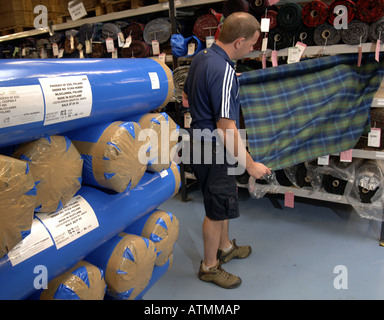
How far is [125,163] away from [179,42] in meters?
2.01

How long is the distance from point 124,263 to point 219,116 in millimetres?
924

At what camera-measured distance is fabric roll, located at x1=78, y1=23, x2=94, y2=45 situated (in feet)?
11.8

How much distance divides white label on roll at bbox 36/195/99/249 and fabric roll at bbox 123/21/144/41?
2.57 m

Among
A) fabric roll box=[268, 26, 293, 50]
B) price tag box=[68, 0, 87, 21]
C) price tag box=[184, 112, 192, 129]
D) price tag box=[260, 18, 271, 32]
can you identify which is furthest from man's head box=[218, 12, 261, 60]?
price tag box=[68, 0, 87, 21]

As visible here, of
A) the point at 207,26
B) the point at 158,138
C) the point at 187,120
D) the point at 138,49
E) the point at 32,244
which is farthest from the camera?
the point at 138,49

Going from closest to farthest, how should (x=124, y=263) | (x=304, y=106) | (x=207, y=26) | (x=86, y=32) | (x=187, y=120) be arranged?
(x=124, y=263) → (x=304, y=106) → (x=207, y=26) → (x=187, y=120) → (x=86, y=32)

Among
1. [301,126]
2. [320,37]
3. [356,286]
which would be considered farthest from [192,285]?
[320,37]

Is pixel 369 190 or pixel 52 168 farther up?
pixel 52 168

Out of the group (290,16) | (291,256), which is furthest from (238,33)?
(291,256)

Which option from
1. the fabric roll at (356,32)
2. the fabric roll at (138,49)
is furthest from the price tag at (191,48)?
the fabric roll at (356,32)

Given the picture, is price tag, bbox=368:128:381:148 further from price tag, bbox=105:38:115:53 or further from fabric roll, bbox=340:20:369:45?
price tag, bbox=105:38:115:53

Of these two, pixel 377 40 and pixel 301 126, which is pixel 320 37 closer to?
pixel 377 40

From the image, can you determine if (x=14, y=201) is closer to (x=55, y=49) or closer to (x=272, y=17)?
(x=272, y=17)

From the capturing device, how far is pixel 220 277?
2080 mm
